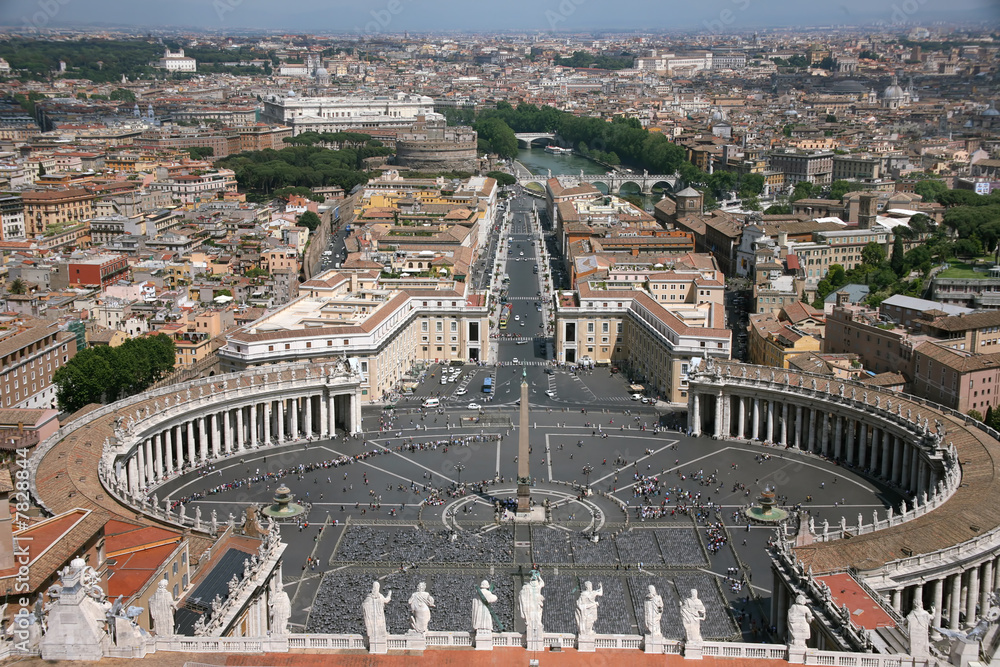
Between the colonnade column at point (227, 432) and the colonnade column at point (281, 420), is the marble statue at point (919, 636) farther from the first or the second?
the colonnade column at point (281, 420)

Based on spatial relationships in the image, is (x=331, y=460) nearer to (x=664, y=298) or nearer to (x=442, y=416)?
(x=442, y=416)

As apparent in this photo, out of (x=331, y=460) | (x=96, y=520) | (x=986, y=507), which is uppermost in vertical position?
(x=96, y=520)

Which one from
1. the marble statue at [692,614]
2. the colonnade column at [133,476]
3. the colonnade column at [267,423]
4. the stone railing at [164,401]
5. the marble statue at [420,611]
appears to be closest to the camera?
the marble statue at [692,614]

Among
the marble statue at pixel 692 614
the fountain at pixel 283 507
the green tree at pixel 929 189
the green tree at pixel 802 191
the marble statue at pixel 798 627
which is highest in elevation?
the marble statue at pixel 692 614

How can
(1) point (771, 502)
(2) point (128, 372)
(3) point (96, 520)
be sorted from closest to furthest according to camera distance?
1. (3) point (96, 520)
2. (1) point (771, 502)
3. (2) point (128, 372)

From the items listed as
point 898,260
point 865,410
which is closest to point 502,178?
point 898,260

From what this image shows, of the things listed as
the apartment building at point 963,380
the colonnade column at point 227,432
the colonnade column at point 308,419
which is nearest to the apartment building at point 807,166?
the apartment building at point 963,380

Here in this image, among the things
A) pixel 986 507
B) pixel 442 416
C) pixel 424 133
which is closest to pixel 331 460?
pixel 442 416
